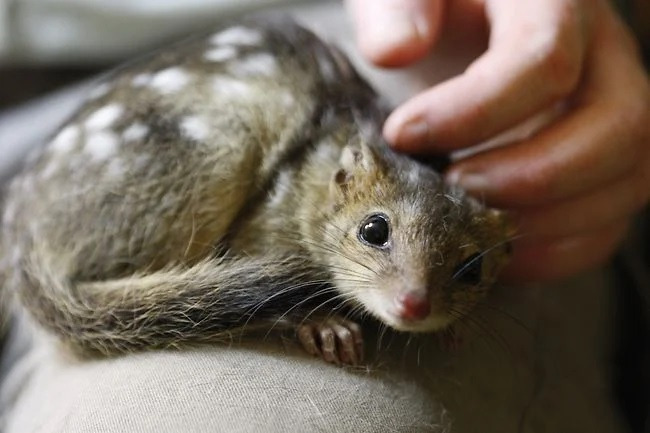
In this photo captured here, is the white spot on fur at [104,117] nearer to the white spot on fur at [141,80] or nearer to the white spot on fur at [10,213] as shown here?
the white spot on fur at [141,80]

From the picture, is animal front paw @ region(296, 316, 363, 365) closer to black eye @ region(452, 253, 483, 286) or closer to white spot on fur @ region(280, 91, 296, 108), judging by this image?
black eye @ region(452, 253, 483, 286)

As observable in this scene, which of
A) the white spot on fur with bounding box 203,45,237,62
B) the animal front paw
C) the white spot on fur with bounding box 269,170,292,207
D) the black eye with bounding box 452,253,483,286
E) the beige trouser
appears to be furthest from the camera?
the white spot on fur with bounding box 203,45,237,62

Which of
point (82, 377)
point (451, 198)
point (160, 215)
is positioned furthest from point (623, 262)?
point (82, 377)

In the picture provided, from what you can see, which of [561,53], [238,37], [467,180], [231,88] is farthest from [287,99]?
[561,53]

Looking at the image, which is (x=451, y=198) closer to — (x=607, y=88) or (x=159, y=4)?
(x=607, y=88)

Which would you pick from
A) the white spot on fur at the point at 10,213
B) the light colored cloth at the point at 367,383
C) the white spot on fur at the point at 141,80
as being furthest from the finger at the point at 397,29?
the white spot on fur at the point at 10,213

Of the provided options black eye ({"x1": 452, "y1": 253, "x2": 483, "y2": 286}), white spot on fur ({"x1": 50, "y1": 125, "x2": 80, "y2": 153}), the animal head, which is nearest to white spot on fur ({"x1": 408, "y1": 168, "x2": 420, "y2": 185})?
the animal head

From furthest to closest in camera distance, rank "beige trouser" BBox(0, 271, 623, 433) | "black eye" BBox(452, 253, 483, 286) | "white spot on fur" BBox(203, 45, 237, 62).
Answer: "white spot on fur" BBox(203, 45, 237, 62), "black eye" BBox(452, 253, 483, 286), "beige trouser" BBox(0, 271, 623, 433)

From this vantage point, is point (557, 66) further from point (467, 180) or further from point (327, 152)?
point (327, 152)
